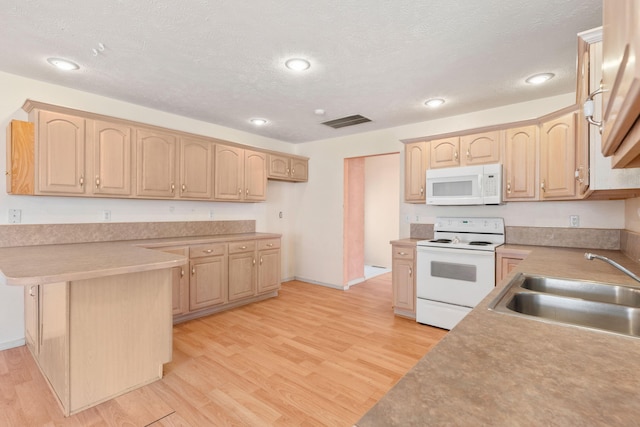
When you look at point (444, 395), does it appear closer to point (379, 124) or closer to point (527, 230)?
point (527, 230)

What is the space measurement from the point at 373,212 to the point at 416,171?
312 cm

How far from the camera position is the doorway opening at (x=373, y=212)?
17.6 ft

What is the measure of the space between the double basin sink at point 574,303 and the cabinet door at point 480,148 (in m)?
2.06

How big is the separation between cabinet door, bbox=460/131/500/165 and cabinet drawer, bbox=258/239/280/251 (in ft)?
8.62

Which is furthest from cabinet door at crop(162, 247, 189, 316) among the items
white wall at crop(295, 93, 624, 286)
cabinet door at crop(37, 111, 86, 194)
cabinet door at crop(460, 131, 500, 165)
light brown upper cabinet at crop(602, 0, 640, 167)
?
light brown upper cabinet at crop(602, 0, 640, 167)

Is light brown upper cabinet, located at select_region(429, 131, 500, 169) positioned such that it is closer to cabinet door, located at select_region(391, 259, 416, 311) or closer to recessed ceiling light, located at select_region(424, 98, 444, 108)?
recessed ceiling light, located at select_region(424, 98, 444, 108)

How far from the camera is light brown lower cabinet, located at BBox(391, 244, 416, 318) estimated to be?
3.53m

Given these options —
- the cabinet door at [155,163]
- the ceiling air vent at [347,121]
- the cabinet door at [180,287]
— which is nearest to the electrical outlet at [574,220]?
the ceiling air vent at [347,121]

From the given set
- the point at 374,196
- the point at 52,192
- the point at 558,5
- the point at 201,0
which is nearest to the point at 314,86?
the point at 201,0

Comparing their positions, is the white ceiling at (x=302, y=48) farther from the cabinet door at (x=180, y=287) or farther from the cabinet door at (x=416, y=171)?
the cabinet door at (x=180, y=287)

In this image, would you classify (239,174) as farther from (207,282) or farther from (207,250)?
(207,282)

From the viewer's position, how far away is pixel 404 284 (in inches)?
142

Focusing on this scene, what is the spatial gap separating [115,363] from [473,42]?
3300mm

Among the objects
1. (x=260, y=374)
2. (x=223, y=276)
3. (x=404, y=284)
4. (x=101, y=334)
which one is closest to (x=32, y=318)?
(x=101, y=334)
